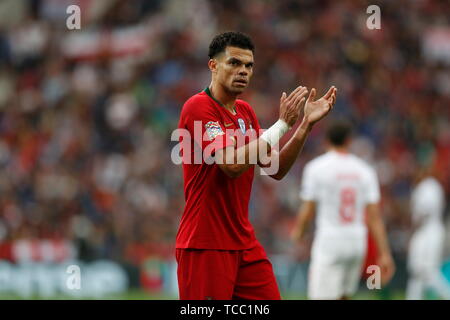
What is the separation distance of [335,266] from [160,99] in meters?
10.0

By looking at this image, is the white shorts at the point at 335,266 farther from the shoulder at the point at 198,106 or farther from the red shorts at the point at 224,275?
the shoulder at the point at 198,106

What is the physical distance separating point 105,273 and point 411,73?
27.3 feet

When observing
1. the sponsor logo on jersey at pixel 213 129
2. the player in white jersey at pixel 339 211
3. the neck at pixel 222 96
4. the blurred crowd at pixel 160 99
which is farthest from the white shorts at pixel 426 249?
the sponsor logo on jersey at pixel 213 129

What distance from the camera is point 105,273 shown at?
14812mm

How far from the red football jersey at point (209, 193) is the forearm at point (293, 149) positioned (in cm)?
35

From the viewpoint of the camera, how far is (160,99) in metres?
18.9

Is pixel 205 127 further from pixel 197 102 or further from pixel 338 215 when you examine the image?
pixel 338 215

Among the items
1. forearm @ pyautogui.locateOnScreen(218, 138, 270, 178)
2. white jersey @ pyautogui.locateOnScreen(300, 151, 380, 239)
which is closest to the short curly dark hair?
forearm @ pyautogui.locateOnScreen(218, 138, 270, 178)

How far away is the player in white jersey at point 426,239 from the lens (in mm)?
12734

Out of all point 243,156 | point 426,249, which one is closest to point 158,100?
point 426,249

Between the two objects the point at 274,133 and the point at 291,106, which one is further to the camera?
the point at 291,106
